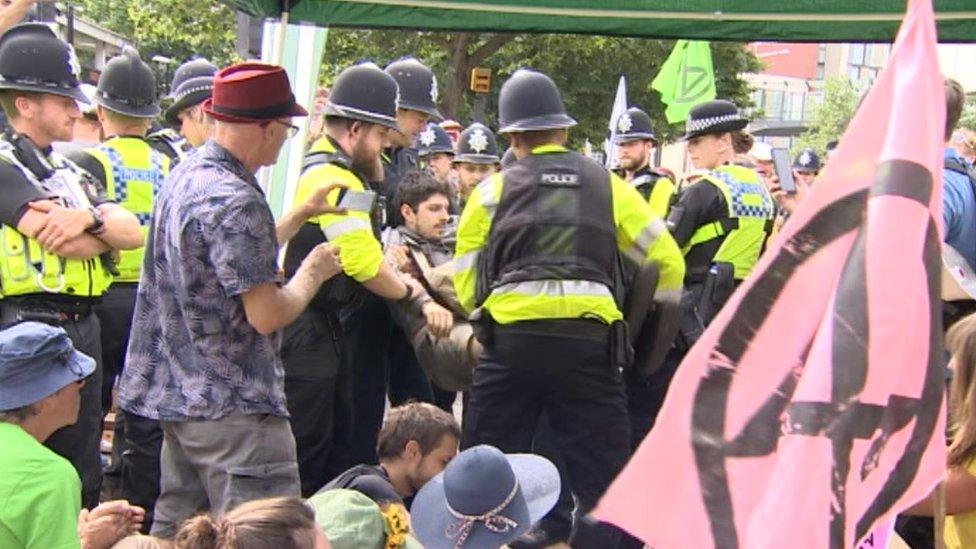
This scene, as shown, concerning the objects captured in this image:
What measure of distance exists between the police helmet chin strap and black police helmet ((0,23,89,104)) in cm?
18

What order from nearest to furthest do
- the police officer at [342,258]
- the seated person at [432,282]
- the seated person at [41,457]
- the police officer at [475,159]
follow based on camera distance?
the seated person at [41,457] → the police officer at [342,258] → the seated person at [432,282] → the police officer at [475,159]

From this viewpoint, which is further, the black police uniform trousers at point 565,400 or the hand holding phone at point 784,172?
the hand holding phone at point 784,172

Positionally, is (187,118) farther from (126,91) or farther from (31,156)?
(31,156)

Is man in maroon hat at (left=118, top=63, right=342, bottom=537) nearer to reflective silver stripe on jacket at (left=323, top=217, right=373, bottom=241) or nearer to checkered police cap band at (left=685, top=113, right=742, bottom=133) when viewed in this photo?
reflective silver stripe on jacket at (left=323, top=217, right=373, bottom=241)

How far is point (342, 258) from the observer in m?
4.94

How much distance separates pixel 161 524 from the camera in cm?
396

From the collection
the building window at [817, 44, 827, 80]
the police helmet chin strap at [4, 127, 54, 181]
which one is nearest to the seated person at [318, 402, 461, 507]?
the police helmet chin strap at [4, 127, 54, 181]

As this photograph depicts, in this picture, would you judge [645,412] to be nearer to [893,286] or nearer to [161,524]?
[161,524]

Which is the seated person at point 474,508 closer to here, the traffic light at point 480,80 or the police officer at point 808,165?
the police officer at point 808,165

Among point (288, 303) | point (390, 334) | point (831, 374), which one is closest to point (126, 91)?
point (390, 334)

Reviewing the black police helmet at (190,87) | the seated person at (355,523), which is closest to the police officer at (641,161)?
the black police helmet at (190,87)

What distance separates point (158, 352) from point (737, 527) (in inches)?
84.2

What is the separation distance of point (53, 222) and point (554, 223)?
70.0 inches

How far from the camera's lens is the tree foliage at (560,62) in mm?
24922
